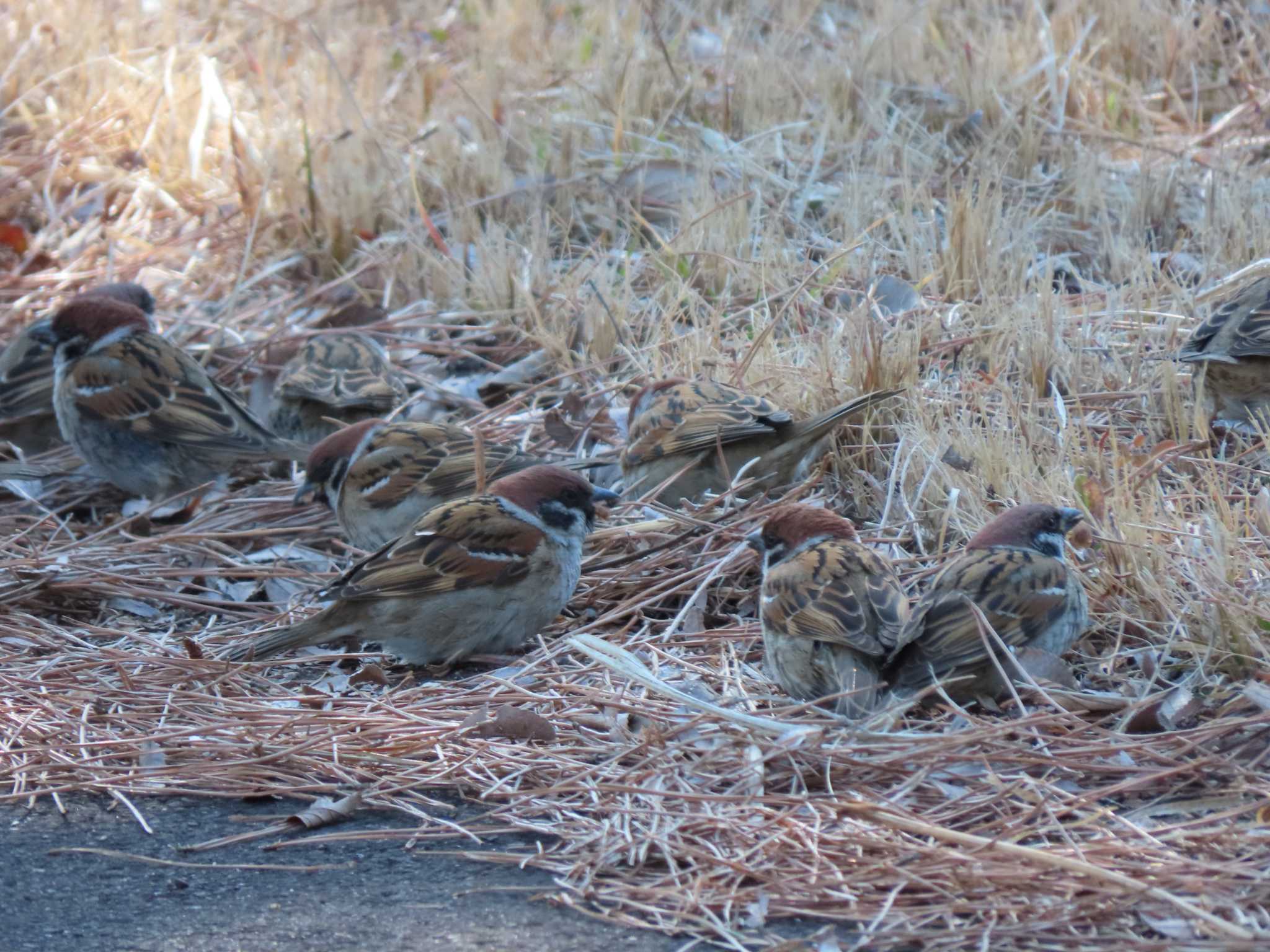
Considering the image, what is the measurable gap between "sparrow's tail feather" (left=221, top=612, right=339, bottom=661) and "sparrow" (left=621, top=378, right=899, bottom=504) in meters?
1.40

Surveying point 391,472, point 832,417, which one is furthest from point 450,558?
point 832,417

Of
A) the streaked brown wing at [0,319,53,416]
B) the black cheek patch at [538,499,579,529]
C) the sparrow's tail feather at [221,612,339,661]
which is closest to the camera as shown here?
the sparrow's tail feather at [221,612,339,661]

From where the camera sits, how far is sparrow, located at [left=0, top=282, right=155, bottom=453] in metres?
6.37

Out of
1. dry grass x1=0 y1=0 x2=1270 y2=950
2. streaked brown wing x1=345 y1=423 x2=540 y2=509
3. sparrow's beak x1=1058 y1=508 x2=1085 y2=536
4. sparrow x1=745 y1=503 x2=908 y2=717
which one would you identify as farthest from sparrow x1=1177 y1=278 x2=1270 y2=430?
streaked brown wing x1=345 y1=423 x2=540 y2=509

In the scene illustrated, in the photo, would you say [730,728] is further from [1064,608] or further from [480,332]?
[480,332]

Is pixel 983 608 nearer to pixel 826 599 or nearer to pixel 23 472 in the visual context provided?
pixel 826 599

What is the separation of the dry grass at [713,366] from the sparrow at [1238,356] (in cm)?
18

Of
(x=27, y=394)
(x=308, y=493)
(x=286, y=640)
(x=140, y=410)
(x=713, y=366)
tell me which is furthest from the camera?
(x=27, y=394)

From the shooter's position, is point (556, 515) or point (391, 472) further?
point (391, 472)

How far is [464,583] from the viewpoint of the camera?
426 cm

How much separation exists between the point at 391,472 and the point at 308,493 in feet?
1.23

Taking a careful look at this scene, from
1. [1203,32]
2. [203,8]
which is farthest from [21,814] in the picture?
[203,8]

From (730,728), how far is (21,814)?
64.9 inches

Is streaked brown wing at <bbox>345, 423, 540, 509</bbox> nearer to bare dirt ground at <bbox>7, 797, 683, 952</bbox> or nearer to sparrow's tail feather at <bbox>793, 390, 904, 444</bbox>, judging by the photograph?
sparrow's tail feather at <bbox>793, 390, 904, 444</bbox>
